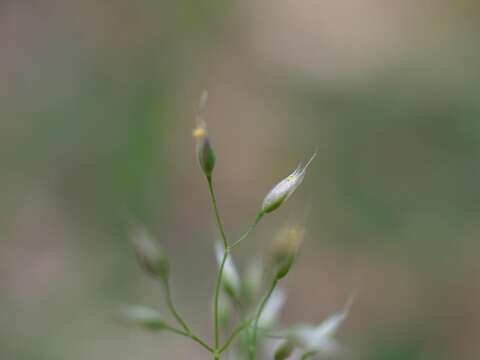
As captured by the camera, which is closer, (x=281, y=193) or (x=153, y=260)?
(x=281, y=193)

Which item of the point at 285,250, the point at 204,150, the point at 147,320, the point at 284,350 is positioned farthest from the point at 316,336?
the point at 204,150

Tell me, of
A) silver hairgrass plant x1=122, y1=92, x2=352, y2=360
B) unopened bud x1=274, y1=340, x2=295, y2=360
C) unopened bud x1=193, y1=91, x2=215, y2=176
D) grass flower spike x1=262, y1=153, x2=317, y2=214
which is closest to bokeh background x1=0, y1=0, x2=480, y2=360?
silver hairgrass plant x1=122, y1=92, x2=352, y2=360

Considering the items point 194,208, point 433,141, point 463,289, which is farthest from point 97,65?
point 463,289

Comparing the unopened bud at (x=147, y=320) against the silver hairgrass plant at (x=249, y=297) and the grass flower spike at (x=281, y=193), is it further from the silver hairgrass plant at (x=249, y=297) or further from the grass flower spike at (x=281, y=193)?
the grass flower spike at (x=281, y=193)

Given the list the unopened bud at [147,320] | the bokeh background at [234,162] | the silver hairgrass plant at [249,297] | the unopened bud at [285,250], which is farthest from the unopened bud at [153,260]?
the bokeh background at [234,162]

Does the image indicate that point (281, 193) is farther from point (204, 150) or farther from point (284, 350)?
point (284, 350)

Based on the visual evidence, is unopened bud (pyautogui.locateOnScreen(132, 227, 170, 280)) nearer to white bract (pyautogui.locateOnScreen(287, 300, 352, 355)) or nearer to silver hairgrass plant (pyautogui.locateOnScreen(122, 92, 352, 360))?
silver hairgrass plant (pyautogui.locateOnScreen(122, 92, 352, 360))
